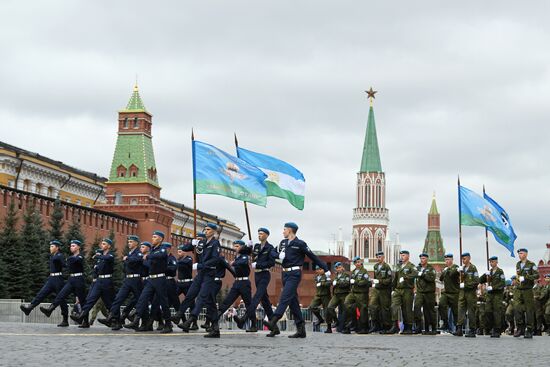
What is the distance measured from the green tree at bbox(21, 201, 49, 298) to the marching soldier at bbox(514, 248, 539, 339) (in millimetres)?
26711

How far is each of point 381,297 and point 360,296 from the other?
54cm

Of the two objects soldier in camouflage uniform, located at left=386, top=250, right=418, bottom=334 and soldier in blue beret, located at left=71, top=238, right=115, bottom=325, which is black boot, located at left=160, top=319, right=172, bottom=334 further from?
soldier in camouflage uniform, located at left=386, top=250, right=418, bottom=334

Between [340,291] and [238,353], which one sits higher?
[340,291]

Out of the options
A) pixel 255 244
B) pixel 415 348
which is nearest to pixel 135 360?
pixel 415 348

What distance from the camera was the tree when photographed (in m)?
42.4

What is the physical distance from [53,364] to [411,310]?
40.8 feet

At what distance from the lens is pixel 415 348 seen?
14102mm

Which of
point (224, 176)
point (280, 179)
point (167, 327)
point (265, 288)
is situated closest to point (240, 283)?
point (265, 288)

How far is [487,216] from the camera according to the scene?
87.2 ft

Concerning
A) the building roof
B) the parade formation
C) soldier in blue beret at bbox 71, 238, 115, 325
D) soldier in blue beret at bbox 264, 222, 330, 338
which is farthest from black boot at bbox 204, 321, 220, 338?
the building roof

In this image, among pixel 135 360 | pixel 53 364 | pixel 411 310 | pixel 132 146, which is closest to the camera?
pixel 53 364

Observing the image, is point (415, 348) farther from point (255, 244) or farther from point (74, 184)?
point (74, 184)

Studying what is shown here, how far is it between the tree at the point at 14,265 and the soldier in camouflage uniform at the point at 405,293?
2413cm

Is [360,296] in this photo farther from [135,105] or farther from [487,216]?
[135,105]
